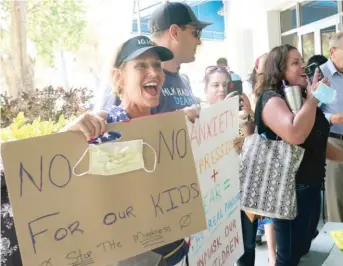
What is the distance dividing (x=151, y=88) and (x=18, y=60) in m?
2.32

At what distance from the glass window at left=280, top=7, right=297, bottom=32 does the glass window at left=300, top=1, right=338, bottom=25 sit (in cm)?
25

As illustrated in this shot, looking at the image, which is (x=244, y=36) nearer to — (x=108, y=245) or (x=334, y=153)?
(x=334, y=153)

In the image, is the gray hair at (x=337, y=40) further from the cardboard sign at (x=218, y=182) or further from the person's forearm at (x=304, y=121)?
the cardboard sign at (x=218, y=182)

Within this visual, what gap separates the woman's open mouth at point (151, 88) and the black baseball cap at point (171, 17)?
280 mm

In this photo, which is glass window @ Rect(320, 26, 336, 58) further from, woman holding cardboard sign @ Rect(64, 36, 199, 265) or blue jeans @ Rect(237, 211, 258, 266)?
woman holding cardboard sign @ Rect(64, 36, 199, 265)

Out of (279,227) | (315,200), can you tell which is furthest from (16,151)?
(315,200)

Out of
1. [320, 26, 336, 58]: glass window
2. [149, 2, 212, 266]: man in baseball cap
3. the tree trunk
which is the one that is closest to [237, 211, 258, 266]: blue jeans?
[149, 2, 212, 266]: man in baseball cap

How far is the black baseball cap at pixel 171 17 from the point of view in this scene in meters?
1.18

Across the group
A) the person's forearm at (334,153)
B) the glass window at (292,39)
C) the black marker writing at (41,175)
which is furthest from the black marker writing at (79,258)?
the glass window at (292,39)

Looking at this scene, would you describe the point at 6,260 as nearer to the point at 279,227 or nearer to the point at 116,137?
the point at 116,137

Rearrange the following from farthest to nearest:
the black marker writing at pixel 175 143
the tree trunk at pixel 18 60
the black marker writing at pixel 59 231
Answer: the tree trunk at pixel 18 60 < the black marker writing at pixel 175 143 < the black marker writing at pixel 59 231

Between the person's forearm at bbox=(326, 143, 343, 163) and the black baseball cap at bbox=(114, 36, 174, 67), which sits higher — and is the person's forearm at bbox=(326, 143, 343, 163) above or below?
below

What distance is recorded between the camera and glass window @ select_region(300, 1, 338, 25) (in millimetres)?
4820

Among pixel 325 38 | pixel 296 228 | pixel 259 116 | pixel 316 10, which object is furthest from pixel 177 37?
pixel 316 10
